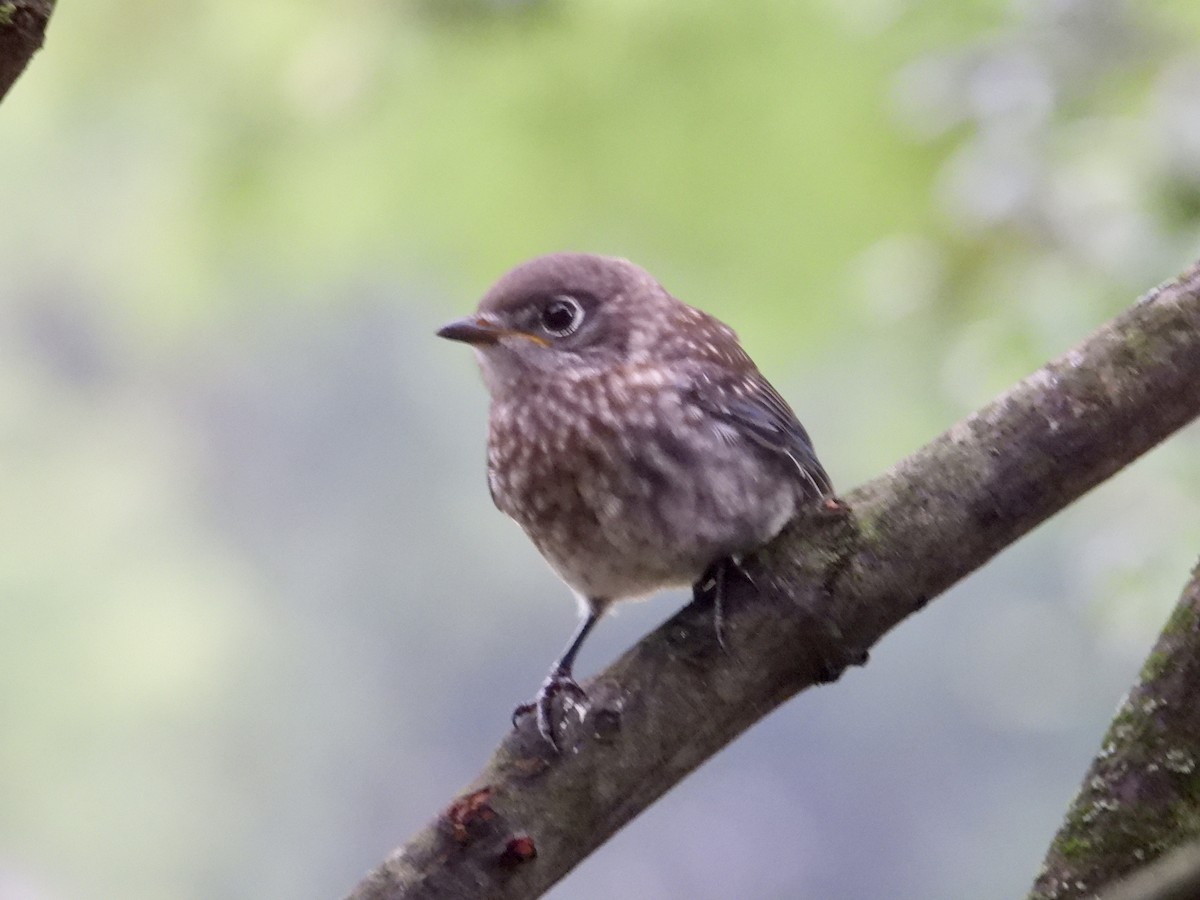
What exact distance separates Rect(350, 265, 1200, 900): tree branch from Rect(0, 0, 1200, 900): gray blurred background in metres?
1.03

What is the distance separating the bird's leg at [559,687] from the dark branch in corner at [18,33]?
89 centimetres

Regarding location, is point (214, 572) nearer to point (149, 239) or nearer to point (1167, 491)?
point (149, 239)

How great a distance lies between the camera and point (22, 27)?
150cm

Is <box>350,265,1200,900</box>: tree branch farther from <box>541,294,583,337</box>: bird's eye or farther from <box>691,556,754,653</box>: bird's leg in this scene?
<box>541,294,583,337</box>: bird's eye

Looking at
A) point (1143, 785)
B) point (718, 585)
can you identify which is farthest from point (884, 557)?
point (1143, 785)

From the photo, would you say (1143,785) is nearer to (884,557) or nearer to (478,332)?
(884,557)

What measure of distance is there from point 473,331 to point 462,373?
3039mm

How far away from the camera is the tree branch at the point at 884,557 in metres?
1.73

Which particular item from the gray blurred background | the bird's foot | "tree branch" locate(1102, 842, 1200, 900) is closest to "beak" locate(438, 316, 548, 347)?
the bird's foot

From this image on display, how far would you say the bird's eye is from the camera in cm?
236

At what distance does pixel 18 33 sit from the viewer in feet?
4.94

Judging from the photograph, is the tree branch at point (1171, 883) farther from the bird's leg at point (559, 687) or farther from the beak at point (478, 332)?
the beak at point (478, 332)

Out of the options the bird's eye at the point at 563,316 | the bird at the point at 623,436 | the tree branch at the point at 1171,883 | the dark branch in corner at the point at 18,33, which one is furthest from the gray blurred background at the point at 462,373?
the dark branch in corner at the point at 18,33

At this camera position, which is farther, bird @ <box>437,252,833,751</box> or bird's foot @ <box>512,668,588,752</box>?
bird @ <box>437,252,833,751</box>
